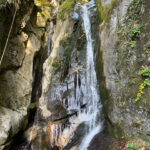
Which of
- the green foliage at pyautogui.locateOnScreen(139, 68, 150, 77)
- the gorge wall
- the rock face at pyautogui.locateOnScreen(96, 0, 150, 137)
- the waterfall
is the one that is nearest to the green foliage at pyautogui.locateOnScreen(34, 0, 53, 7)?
the gorge wall

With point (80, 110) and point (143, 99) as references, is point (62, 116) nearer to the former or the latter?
point (80, 110)

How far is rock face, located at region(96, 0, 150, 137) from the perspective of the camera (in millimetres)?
4301

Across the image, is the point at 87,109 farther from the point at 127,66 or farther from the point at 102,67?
the point at 127,66

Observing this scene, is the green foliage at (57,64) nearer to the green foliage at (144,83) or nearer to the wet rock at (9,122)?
the wet rock at (9,122)

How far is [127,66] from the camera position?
4.91 meters

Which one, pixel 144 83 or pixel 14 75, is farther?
pixel 14 75

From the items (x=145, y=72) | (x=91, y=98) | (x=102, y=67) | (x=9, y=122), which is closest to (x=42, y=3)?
(x=102, y=67)

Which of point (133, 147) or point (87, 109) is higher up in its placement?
point (87, 109)

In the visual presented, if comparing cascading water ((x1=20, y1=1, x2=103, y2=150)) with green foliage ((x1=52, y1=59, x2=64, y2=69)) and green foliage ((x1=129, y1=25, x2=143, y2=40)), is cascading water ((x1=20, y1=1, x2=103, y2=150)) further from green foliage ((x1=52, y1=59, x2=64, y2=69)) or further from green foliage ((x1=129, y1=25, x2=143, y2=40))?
green foliage ((x1=129, y1=25, x2=143, y2=40))

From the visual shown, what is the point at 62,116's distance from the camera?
645cm

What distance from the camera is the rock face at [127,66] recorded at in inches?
169

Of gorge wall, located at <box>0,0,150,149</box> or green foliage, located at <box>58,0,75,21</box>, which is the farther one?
green foliage, located at <box>58,0,75,21</box>

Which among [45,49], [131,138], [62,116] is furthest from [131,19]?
[45,49]

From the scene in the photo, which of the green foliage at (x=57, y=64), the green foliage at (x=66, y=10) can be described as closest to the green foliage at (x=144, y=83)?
the green foliage at (x=57, y=64)
